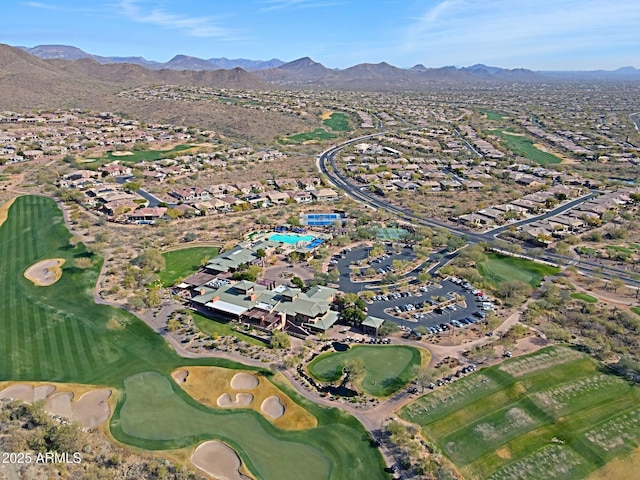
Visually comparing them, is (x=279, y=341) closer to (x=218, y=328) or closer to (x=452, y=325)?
(x=218, y=328)

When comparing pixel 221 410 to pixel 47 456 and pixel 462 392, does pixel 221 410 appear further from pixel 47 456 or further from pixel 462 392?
pixel 462 392

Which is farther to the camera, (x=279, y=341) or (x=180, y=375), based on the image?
(x=279, y=341)

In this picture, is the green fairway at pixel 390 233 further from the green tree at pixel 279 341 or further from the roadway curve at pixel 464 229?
the green tree at pixel 279 341

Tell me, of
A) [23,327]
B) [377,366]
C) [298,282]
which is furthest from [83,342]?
[377,366]

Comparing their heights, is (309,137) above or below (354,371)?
above

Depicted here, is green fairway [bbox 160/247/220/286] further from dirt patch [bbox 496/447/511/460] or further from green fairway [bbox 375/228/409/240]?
dirt patch [bbox 496/447/511/460]

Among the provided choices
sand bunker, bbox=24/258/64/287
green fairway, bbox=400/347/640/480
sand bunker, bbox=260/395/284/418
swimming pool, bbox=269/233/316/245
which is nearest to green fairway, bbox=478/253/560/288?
green fairway, bbox=400/347/640/480
